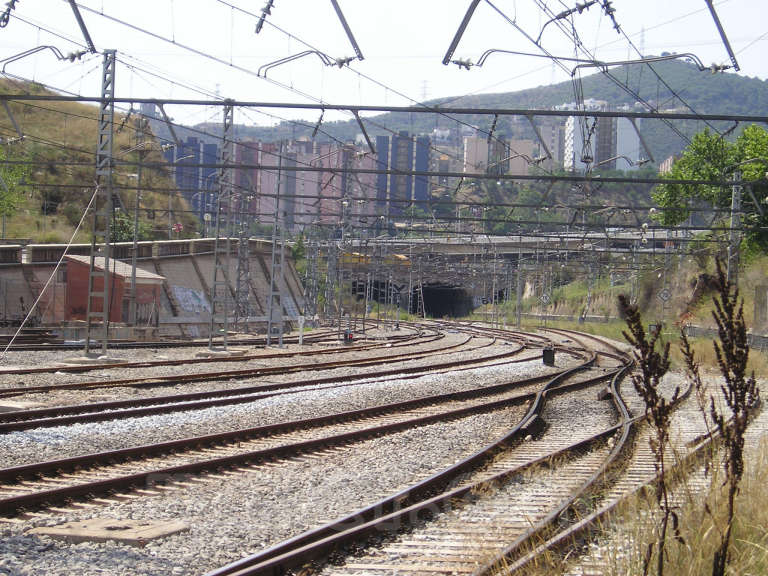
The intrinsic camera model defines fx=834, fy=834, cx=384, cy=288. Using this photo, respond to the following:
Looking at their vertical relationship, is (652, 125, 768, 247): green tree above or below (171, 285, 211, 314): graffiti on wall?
above

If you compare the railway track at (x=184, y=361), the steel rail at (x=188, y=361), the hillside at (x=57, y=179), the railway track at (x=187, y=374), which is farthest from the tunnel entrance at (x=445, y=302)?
the railway track at (x=187, y=374)

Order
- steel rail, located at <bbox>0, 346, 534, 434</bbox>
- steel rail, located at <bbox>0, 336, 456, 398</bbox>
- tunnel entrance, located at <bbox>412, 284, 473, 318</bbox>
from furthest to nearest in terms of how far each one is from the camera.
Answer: tunnel entrance, located at <bbox>412, 284, 473, 318</bbox>
steel rail, located at <bbox>0, 336, 456, 398</bbox>
steel rail, located at <bbox>0, 346, 534, 434</bbox>

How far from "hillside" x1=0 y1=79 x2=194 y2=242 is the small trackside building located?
15953 millimetres

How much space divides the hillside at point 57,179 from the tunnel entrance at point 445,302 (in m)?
26.9

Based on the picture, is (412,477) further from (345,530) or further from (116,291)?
(116,291)

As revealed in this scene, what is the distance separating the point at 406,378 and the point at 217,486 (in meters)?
11.9

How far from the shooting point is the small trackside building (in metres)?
31.4

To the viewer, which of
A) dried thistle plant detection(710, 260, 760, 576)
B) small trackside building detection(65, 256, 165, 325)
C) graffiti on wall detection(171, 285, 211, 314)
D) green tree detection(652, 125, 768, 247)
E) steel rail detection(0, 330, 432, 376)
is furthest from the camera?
green tree detection(652, 125, 768, 247)

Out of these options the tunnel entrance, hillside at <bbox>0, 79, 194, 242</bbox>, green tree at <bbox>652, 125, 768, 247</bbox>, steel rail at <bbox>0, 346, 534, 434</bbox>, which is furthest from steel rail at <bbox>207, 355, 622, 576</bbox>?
the tunnel entrance

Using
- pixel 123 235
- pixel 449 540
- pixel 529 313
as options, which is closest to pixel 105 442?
pixel 449 540

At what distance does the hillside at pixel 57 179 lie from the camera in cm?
5902

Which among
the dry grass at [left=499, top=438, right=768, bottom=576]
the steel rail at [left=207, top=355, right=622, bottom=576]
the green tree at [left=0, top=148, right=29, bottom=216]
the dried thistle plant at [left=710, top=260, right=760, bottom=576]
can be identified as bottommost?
the steel rail at [left=207, top=355, right=622, bottom=576]

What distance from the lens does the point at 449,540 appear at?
21.2ft

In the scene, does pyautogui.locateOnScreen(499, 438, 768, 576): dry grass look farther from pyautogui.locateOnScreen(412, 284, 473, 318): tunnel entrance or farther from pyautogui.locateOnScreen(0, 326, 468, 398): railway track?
pyautogui.locateOnScreen(412, 284, 473, 318): tunnel entrance
